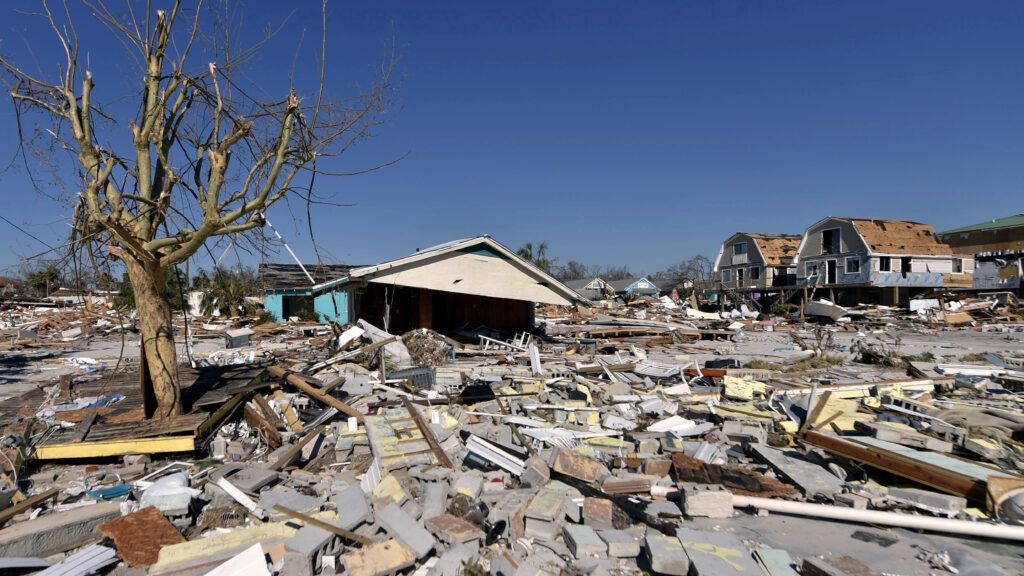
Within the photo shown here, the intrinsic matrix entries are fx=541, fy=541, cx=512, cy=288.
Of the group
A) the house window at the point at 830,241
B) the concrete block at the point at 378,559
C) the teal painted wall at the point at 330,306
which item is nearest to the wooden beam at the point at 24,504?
the concrete block at the point at 378,559

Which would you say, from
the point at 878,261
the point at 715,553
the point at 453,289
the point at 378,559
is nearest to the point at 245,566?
the point at 378,559

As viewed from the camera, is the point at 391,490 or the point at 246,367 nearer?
the point at 391,490

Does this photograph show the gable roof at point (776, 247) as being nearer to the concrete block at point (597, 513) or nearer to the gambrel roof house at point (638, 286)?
the gambrel roof house at point (638, 286)

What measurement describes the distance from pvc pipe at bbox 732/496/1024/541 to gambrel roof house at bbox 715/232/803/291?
43952mm

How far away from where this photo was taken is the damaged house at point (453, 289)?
16.1 metres

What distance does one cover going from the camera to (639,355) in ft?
48.2

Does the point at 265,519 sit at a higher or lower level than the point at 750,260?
lower

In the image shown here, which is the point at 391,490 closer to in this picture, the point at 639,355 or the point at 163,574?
the point at 163,574

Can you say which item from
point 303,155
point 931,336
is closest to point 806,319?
point 931,336

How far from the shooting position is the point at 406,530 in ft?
14.0

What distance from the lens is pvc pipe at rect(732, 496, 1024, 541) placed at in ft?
14.2

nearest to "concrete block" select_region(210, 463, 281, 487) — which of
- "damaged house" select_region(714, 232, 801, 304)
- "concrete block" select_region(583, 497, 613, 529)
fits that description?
"concrete block" select_region(583, 497, 613, 529)

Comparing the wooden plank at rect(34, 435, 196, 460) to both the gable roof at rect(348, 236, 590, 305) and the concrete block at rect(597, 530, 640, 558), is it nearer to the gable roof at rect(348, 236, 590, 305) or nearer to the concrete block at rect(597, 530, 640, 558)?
the concrete block at rect(597, 530, 640, 558)

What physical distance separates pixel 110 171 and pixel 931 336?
2892 cm
